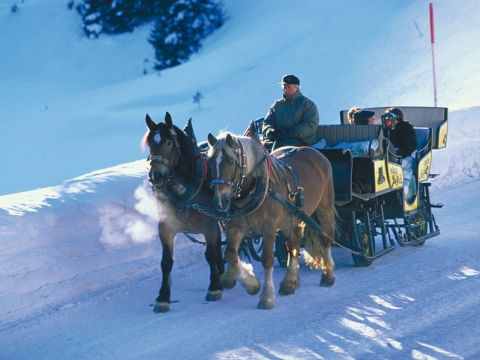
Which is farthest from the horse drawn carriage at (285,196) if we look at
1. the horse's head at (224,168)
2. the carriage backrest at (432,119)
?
the carriage backrest at (432,119)

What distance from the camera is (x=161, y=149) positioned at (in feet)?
25.0

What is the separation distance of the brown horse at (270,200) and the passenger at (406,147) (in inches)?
63.6

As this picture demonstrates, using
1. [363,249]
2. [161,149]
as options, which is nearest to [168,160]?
[161,149]

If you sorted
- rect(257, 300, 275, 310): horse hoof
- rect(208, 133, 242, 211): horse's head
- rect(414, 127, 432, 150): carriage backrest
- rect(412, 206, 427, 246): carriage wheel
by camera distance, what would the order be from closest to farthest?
rect(208, 133, 242, 211): horse's head, rect(257, 300, 275, 310): horse hoof, rect(412, 206, 427, 246): carriage wheel, rect(414, 127, 432, 150): carriage backrest

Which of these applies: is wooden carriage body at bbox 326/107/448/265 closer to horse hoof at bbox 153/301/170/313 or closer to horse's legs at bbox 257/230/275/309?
horse's legs at bbox 257/230/275/309

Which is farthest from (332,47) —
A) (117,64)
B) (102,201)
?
(102,201)

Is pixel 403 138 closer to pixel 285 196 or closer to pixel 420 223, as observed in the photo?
pixel 420 223

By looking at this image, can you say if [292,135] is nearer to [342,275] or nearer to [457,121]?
[342,275]

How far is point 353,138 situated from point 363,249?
138 centimetres

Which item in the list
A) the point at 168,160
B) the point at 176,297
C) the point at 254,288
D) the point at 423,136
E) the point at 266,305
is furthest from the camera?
the point at 423,136

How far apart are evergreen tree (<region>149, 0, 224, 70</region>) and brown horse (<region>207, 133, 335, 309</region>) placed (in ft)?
87.3

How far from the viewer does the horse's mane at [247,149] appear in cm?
741

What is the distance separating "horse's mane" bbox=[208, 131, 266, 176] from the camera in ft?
24.3

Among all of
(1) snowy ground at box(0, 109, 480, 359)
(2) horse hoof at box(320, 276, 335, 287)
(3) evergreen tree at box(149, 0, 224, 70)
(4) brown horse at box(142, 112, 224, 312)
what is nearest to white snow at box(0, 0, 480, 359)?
(1) snowy ground at box(0, 109, 480, 359)
